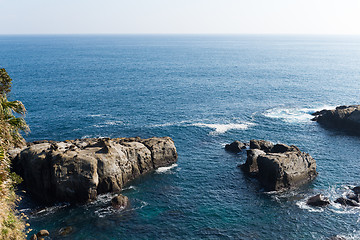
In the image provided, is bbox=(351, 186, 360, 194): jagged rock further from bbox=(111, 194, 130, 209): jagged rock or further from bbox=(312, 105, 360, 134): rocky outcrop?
bbox=(111, 194, 130, 209): jagged rock

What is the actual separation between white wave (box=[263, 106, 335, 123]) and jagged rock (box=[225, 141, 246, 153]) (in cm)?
2964

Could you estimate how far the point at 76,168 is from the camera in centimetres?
5631

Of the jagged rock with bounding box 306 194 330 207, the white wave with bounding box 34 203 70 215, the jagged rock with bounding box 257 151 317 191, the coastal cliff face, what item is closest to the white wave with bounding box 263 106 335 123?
the jagged rock with bounding box 257 151 317 191

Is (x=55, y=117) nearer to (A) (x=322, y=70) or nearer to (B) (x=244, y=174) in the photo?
(B) (x=244, y=174)

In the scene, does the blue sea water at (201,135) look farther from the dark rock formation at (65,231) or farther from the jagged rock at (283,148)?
the jagged rock at (283,148)

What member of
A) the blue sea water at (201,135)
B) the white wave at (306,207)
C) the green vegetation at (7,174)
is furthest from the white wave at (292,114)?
the green vegetation at (7,174)

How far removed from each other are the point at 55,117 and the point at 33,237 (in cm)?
6133

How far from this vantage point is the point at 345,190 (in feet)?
198

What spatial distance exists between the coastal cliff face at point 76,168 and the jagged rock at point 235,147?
2430 cm

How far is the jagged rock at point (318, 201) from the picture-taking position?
182ft

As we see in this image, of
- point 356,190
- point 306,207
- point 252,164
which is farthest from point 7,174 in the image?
point 356,190

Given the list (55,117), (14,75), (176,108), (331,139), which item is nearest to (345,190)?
(331,139)

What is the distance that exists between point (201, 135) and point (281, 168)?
31.2 m

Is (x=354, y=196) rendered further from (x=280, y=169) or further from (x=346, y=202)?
(x=280, y=169)
